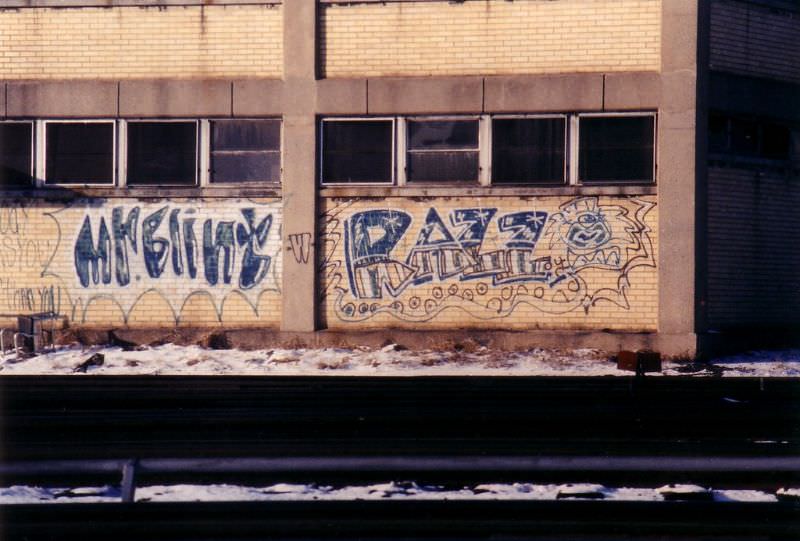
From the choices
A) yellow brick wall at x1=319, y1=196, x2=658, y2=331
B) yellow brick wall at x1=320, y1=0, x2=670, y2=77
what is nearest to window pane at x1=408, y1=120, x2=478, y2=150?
yellow brick wall at x1=320, y1=0, x2=670, y2=77

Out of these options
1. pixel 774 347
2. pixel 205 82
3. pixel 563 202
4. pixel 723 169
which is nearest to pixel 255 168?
pixel 205 82

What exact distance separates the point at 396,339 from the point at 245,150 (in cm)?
Result: 446

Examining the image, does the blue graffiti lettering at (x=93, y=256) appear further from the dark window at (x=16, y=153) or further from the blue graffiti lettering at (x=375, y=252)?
the blue graffiti lettering at (x=375, y=252)

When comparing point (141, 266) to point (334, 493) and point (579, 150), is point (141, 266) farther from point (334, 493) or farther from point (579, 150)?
point (334, 493)

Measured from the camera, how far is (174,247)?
627 inches

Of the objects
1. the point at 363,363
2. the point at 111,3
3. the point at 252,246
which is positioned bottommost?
the point at 363,363

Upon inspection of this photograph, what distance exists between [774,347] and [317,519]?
12.7 m

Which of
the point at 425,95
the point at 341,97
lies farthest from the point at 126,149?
the point at 425,95

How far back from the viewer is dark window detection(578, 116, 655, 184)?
1525 centimetres

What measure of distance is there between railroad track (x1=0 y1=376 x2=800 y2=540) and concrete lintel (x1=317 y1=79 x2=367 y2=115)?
18.4 feet

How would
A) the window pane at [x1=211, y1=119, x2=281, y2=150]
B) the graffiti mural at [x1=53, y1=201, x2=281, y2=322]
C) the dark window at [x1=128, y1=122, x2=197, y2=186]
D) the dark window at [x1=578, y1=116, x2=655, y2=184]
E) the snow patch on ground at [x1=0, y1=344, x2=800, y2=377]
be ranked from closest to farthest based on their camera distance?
the snow patch on ground at [x1=0, y1=344, x2=800, y2=377]
the dark window at [x1=578, y1=116, x2=655, y2=184]
the graffiti mural at [x1=53, y1=201, x2=281, y2=322]
the window pane at [x1=211, y1=119, x2=281, y2=150]
the dark window at [x1=128, y1=122, x2=197, y2=186]

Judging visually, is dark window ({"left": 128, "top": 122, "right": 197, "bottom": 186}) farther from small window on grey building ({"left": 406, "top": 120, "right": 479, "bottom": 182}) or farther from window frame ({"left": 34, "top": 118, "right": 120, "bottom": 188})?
small window on grey building ({"left": 406, "top": 120, "right": 479, "bottom": 182})

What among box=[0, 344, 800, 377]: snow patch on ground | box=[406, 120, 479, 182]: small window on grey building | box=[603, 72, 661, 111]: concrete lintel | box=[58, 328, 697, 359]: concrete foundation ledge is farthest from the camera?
box=[406, 120, 479, 182]: small window on grey building

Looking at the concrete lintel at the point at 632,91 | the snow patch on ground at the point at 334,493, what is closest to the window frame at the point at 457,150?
the concrete lintel at the point at 632,91
